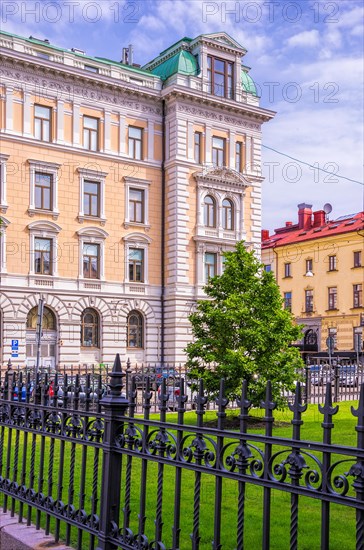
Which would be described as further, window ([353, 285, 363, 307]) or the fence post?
window ([353, 285, 363, 307])

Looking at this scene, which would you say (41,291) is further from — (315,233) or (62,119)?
(315,233)

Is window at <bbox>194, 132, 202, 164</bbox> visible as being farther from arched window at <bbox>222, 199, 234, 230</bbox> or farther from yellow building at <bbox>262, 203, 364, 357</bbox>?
yellow building at <bbox>262, 203, 364, 357</bbox>

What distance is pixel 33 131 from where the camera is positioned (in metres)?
32.5

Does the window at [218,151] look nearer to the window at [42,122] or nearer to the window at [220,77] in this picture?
the window at [220,77]

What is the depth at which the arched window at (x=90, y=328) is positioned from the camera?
3362 centimetres

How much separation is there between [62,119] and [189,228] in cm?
872

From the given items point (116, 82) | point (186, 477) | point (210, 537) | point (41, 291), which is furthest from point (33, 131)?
point (210, 537)

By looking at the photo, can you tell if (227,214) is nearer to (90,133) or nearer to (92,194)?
(92,194)

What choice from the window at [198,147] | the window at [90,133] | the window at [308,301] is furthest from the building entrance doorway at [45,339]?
the window at [308,301]

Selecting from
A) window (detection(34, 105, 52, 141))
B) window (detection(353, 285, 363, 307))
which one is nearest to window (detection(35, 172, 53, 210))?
window (detection(34, 105, 52, 141))

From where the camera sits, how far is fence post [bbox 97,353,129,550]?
4.38 m

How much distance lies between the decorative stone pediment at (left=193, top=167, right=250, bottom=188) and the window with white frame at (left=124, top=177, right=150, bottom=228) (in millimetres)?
2951

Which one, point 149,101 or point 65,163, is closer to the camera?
point 65,163

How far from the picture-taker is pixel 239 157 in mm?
38781
